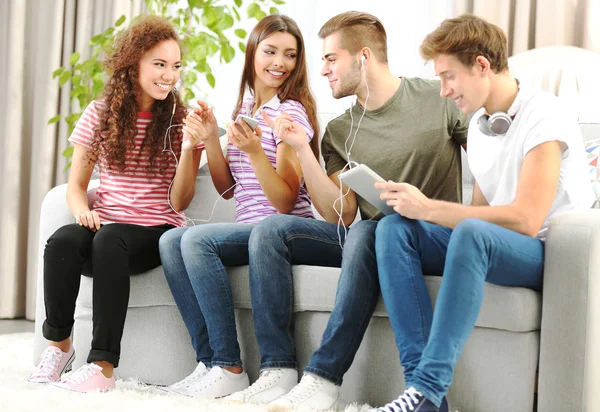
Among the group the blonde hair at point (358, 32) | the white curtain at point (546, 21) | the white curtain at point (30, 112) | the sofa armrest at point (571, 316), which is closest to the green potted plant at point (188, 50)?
the white curtain at point (30, 112)

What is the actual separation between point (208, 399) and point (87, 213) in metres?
0.62

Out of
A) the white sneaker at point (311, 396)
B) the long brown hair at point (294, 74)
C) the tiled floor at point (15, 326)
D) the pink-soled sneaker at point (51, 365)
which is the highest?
the long brown hair at point (294, 74)

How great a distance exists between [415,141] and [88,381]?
0.99 m

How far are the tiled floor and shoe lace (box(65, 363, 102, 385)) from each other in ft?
4.23

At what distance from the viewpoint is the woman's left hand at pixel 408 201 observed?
1.60 metres

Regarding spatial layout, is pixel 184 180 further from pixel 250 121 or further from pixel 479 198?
pixel 479 198

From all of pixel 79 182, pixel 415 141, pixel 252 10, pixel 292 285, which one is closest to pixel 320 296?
pixel 292 285

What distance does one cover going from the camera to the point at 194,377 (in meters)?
1.87

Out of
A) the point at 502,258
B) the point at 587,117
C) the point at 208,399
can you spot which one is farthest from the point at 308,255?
the point at 587,117

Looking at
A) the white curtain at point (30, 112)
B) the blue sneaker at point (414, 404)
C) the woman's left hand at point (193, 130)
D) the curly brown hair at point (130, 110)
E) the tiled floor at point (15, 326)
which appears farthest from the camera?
the white curtain at point (30, 112)

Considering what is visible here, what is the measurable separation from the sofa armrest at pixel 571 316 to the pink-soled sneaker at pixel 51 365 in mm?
1187

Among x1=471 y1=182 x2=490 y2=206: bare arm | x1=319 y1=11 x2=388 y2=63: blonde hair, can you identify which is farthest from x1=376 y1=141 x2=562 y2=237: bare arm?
x1=319 y1=11 x2=388 y2=63: blonde hair

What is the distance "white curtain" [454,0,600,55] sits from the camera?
271 cm

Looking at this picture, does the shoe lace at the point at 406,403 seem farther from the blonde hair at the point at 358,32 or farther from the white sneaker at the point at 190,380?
the blonde hair at the point at 358,32
